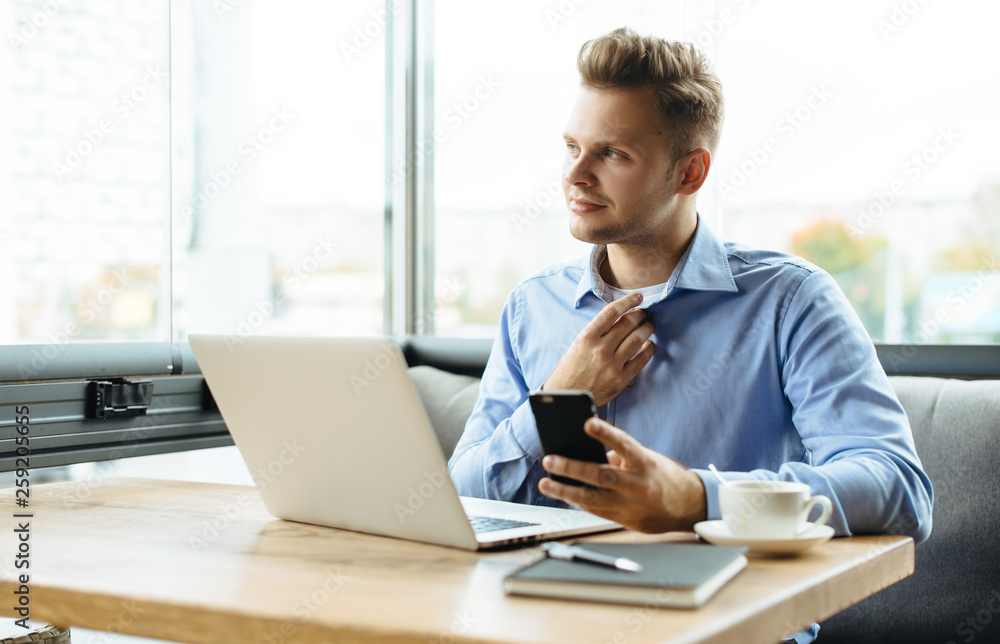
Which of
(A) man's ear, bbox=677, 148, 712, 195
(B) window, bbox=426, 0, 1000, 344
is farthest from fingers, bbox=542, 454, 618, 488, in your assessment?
(B) window, bbox=426, 0, 1000, 344

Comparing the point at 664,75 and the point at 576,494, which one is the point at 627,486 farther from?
the point at 664,75

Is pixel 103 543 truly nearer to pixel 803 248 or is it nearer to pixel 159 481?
pixel 159 481

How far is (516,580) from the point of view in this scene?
0.77 m

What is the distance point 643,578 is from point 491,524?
349 mm

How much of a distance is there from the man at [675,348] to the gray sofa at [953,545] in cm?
46

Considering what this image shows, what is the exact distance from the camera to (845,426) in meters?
1.20

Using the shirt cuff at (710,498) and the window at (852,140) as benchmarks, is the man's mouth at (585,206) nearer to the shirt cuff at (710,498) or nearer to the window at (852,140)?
the shirt cuff at (710,498)

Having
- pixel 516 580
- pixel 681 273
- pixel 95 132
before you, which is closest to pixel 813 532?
pixel 516 580

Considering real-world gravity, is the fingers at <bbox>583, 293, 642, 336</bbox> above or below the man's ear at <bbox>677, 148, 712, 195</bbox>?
below

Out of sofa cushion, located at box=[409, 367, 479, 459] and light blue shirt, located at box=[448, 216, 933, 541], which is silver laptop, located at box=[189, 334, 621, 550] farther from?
sofa cushion, located at box=[409, 367, 479, 459]

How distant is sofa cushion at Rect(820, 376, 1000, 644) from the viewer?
1.62 m

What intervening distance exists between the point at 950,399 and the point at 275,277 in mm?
1860

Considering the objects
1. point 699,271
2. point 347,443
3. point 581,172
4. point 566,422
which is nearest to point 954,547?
point 699,271

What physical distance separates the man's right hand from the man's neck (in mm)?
176
